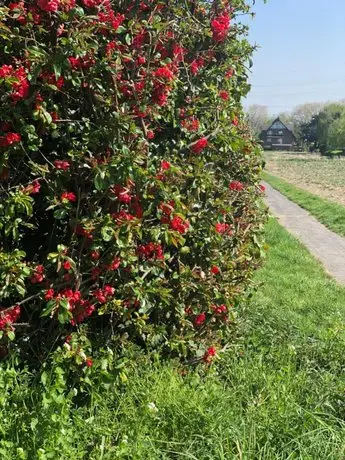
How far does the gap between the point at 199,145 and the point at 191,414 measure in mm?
1568

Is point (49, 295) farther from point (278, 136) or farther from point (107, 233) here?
point (278, 136)

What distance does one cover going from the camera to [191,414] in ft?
9.55

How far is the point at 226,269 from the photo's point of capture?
3.86m

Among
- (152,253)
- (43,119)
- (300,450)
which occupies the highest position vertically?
(43,119)

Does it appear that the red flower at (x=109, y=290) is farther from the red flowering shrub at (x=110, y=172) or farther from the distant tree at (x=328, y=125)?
the distant tree at (x=328, y=125)

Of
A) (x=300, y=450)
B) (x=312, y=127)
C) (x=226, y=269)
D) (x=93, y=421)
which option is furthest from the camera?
(x=312, y=127)

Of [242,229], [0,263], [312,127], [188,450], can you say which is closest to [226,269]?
[242,229]

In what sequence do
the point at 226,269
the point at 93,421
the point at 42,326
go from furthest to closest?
the point at 226,269
the point at 42,326
the point at 93,421

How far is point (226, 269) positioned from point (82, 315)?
129 centimetres

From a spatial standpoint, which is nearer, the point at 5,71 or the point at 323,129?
the point at 5,71

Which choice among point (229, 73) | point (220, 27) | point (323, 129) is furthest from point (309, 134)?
point (220, 27)

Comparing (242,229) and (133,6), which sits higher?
(133,6)

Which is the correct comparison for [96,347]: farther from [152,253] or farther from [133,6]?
[133,6]

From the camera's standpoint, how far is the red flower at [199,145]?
11.0ft
